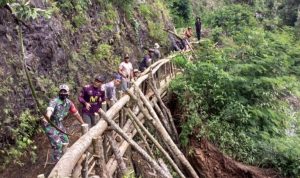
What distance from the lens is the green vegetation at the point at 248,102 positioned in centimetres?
1096


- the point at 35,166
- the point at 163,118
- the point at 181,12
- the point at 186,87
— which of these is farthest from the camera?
the point at 181,12

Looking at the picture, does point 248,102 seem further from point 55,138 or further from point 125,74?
point 55,138

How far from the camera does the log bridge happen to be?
5.54m

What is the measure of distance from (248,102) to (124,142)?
526cm

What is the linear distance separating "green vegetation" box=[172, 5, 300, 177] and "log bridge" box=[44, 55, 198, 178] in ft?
3.28

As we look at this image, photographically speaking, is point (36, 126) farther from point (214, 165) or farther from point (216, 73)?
point (216, 73)

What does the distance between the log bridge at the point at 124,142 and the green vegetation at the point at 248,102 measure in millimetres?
1000

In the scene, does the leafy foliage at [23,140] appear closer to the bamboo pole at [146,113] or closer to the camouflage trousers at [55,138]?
the camouflage trousers at [55,138]

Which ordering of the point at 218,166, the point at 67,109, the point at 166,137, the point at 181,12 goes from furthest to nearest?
the point at 181,12, the point at 218,166, the point at 166,137, the point at 67,109

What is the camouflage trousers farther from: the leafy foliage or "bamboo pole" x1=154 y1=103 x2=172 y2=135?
"bamboo pole" x1=154 y1=103 x2=172 y2=135

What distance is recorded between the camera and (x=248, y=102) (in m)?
12.4

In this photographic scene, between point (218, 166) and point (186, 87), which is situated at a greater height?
point (186, 87)

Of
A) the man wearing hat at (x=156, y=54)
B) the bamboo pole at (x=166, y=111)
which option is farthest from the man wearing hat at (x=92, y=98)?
the man wearing hat at (x=156, y=54)

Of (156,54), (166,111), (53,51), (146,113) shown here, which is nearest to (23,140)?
(146,113)
